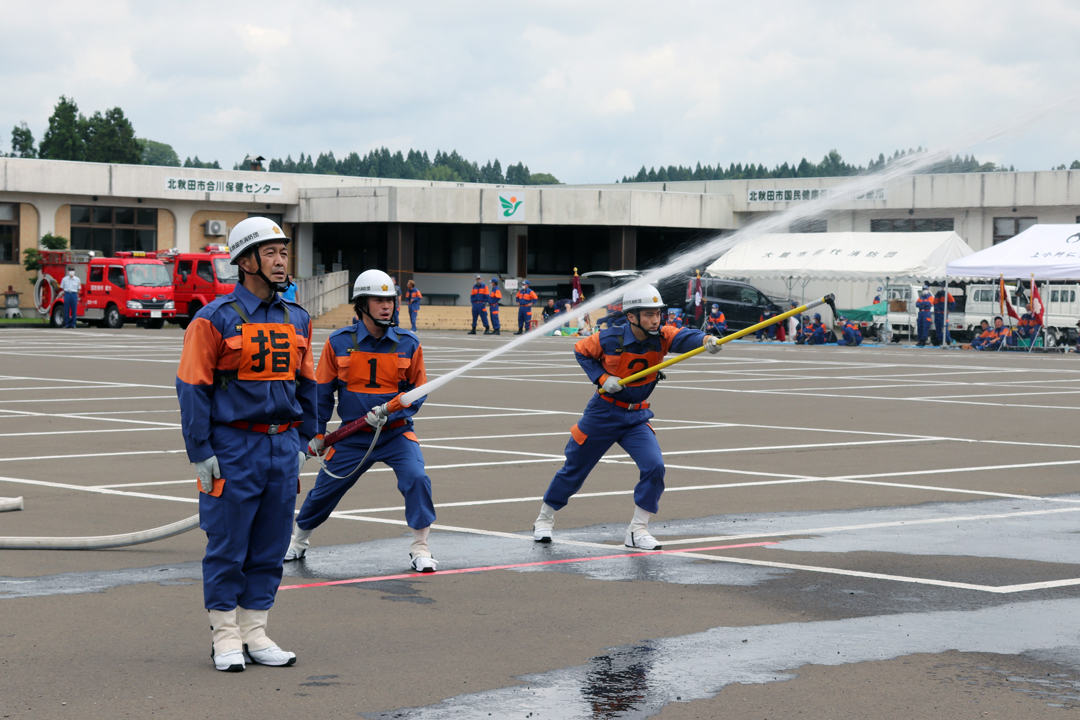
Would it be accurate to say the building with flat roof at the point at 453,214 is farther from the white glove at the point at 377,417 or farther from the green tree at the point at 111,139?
the green tree at the point at 111,139

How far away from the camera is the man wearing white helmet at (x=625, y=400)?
8.88 m

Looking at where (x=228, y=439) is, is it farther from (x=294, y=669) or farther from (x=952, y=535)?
(x=952, y=535)

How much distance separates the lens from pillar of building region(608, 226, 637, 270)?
195ft

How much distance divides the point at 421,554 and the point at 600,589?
3.80 feet

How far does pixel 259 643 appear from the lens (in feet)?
19.2

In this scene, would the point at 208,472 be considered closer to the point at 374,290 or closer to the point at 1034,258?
the point at 374,290

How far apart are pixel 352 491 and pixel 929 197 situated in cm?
4980

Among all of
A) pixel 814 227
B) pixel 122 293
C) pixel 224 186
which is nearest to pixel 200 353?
pixel 122 293

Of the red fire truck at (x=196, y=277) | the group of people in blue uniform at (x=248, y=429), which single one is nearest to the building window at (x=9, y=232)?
the red fire truck at (x=196, y=277)

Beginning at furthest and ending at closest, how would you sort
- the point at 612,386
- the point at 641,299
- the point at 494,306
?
1. the point at 494,306
2. the point at 641,299
3. the point at 612,386

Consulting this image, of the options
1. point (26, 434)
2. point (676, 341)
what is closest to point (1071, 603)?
point (676, 341)

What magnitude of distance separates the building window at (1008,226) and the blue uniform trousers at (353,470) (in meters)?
51.8

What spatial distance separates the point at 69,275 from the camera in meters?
46.7

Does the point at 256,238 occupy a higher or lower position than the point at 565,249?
lower
